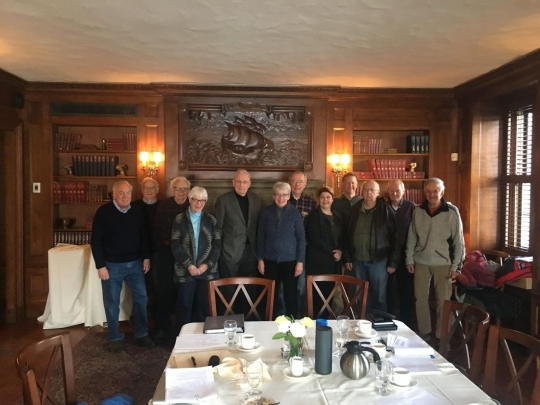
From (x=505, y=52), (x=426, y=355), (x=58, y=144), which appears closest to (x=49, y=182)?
(x=58, y=144)

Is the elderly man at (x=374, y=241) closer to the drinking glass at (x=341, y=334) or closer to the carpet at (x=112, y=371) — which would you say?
the drinking glass at (x=341, y=334)

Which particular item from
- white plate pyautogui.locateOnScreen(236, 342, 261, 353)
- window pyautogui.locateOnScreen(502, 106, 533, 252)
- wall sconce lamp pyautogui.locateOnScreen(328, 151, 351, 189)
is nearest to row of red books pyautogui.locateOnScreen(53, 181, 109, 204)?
wall sconce lamp pyautogui.locateOnScreen(328, 151, 351, 189)

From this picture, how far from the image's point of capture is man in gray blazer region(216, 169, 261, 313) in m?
4.20

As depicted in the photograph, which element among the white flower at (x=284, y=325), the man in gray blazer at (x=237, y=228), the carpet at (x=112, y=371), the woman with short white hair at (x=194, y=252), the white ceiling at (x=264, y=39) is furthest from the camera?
the man in gray blazer at (x=237, y=228)

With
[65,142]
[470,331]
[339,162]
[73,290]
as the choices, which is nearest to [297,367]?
[470,331]

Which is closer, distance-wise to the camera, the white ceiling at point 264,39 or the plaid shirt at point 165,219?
the white ceiling at point 264,39

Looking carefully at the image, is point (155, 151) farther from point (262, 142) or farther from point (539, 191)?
point (539, 191)

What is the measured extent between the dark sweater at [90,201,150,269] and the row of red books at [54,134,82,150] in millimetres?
1767

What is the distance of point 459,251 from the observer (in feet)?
13.4

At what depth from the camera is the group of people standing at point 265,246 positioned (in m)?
4.00

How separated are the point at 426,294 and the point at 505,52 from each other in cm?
233

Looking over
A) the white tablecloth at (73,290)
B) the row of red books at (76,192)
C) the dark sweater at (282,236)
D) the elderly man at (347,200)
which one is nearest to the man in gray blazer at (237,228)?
the dark sweater at (282,236)

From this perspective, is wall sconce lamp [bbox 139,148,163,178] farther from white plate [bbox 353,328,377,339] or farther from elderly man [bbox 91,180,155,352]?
white plate [bbox 353,328,377,339]

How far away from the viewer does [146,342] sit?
4184 mm
